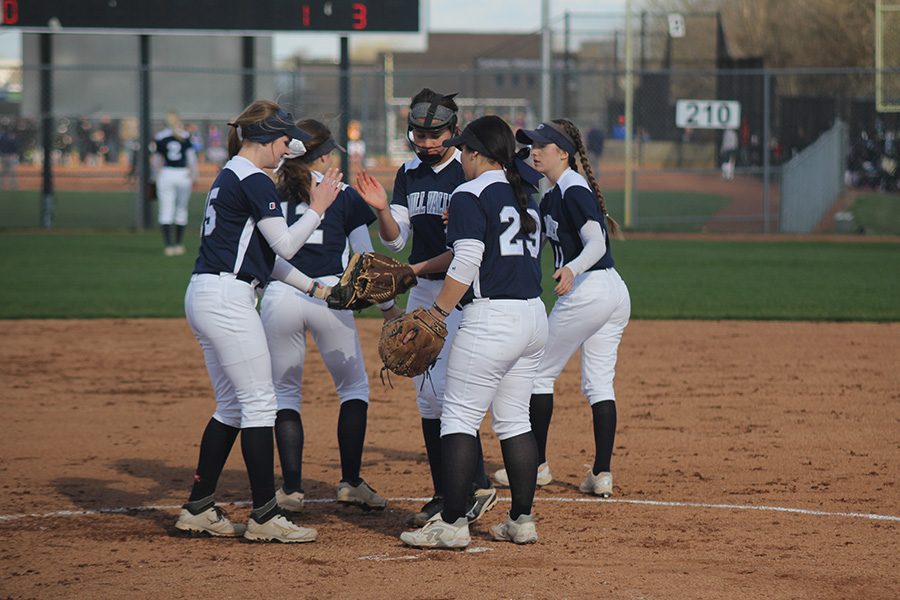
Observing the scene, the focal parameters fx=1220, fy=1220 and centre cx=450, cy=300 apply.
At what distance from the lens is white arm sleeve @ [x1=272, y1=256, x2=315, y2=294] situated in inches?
234

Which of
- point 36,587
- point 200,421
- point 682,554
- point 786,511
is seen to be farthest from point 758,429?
point 36,587

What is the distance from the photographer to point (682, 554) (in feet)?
18.3

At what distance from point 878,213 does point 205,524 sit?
23.1m

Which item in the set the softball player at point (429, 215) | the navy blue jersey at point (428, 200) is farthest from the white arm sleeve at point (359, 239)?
the navy blue jersey at point (428, 200)

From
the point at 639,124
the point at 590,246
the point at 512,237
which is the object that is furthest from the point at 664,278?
the point at 639,124

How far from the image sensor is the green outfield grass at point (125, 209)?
25.2 meters

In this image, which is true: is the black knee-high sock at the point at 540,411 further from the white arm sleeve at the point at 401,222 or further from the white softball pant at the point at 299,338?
the white arm sleeve at the point at 401,222

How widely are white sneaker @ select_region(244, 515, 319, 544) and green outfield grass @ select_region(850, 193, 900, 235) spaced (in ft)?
65.7

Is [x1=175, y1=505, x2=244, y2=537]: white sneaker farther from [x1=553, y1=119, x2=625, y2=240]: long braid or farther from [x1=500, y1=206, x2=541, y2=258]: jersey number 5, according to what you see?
[x1=553, y1=119, x2=625, y2=240]: long braid

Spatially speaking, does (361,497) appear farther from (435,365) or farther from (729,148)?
(729,148)

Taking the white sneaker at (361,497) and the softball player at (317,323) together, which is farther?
the white sneaker at (361,497)

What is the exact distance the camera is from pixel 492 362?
5.53 metres

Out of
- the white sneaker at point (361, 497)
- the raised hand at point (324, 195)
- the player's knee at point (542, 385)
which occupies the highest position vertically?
the raised hand at point (324, 195)

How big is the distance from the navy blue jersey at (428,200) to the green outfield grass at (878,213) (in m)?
A: 19.2
